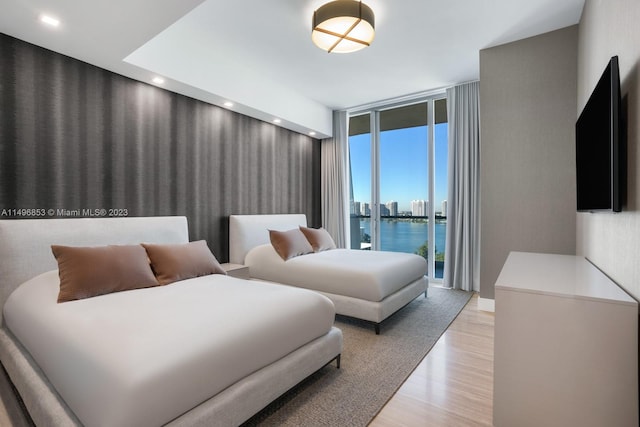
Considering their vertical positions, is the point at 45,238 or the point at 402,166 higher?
the point at 402,166

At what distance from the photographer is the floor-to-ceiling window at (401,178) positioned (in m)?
4.75

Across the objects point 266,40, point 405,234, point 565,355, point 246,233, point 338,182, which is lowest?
point 565,355

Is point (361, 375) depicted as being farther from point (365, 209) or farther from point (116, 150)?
point (365, 209)

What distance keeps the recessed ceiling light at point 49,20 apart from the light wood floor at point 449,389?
3.17 m

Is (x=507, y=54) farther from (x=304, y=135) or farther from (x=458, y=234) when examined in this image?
(x=304, y=135)

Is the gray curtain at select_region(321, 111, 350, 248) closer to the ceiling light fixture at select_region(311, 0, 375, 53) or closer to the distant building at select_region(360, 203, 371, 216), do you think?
the distant building at select_region(360, 203, 371, 216)

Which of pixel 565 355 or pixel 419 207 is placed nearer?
pixel 565 355

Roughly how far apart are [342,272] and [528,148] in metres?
2.21

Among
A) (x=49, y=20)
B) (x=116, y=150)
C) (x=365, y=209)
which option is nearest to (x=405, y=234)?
(x=365, y=209)

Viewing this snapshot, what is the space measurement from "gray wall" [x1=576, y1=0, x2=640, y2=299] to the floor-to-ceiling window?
243 centimetres

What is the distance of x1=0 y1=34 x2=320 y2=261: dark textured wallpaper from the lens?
240cm

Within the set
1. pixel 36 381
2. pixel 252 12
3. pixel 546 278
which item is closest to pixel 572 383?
pixel 546 278

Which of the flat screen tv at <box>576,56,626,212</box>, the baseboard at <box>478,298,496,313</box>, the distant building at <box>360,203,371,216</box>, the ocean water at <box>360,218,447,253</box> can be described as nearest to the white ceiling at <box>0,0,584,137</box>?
the flat screen tv at <box>576,56,626,212</box>

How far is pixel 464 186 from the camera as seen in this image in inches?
168
